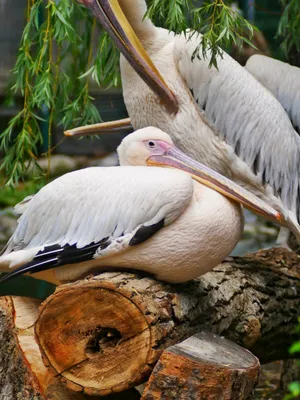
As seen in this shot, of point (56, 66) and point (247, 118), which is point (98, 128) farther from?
point (247, 118)

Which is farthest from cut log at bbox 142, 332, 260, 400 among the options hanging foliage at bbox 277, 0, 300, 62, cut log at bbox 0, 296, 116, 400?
hanging foliage at bbox 277, 0, 300, 62

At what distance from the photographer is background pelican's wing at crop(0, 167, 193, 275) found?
291 cm

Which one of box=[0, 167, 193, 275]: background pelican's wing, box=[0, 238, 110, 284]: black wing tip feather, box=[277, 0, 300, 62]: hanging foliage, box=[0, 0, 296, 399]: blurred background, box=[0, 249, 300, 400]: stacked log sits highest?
box=[277, 0, 300, 62]: hanging foliage

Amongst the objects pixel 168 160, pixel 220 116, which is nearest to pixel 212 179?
pixel 168 160

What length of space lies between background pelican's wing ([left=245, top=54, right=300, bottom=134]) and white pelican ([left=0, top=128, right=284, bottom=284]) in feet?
3.69

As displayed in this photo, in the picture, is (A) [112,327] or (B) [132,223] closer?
(A) [112,327]

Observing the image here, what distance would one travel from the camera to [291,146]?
390 centimetres

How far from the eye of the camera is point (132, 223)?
9.64ft

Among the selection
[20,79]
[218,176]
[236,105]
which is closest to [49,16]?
[20,79]

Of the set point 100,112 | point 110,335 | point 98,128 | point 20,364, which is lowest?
point 100,112

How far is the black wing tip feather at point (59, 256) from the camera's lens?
2.96 metres

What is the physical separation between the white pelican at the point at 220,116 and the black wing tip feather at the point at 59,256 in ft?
3.49

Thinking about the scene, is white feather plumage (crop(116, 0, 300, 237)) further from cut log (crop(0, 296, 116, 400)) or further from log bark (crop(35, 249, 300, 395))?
Answer: cut log (crop(0, 296, 116, 400))

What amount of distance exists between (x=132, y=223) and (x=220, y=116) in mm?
1125
